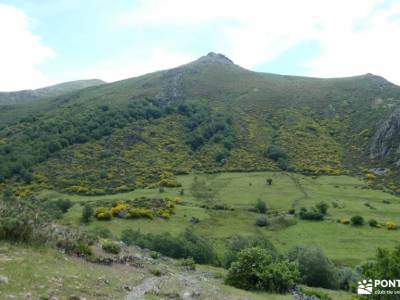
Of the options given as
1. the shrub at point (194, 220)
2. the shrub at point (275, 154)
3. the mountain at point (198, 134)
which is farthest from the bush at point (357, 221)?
the shrub at point (275, 154)

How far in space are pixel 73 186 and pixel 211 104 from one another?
8189 cm

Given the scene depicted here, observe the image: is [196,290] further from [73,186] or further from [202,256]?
[73,186]

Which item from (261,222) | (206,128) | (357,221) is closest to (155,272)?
(261,222)

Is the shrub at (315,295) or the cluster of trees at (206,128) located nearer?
the shrub at (315,295)

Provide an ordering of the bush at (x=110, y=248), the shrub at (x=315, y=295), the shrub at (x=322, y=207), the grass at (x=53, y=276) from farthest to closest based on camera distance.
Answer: the shrub at (x=322, y=207) → the shrub at (x=315, y=295) → the bush at (x=110, y=248) → the grass at (x=53, y=276)

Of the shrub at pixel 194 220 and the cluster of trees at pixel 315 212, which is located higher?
the shrub at pixel 194 220

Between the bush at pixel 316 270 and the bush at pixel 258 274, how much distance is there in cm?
1207

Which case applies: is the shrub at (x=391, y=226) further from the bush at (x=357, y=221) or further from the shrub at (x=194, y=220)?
the shrub at (x=194, y=220)

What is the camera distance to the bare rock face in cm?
11876

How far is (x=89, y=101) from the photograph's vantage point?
176m

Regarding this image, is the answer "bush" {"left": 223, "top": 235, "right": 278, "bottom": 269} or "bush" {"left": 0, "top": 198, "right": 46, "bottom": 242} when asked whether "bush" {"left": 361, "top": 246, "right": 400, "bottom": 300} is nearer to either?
"bush" {"left": 0, "top": 198, "right": 46, "bottom": 242}

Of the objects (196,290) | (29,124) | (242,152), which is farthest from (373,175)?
(29,124)

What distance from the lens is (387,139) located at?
399 feet

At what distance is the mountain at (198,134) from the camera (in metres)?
109
